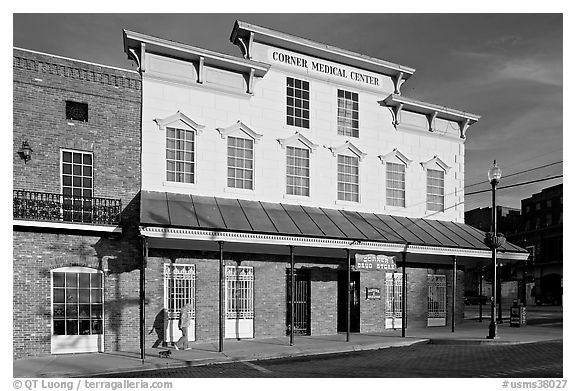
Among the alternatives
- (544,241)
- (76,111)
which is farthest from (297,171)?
(544,241)

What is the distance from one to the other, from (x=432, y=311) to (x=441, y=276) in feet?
5.28

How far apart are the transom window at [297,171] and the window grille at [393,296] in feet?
17.9

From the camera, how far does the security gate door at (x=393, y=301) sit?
22922 mm

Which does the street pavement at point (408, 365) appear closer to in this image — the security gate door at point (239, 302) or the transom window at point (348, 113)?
the security gate door at point (239, 302)

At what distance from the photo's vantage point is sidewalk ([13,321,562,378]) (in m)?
14.2

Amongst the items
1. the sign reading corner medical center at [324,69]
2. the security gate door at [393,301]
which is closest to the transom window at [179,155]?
the sign reading corner medical center at [324,69]

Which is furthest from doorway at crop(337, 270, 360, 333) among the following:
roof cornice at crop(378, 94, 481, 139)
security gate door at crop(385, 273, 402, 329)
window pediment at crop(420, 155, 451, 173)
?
roof cornice at crop(378, 94, 481, 139)

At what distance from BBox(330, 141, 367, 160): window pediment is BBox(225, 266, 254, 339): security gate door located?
5903 mm

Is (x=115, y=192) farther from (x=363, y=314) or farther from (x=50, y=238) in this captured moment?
(x=363, y=314)

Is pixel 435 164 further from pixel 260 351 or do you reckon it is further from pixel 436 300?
pixel 260 351

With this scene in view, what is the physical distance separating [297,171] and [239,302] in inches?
217

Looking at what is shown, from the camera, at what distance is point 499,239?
19.9 metres

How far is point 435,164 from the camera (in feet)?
80.5

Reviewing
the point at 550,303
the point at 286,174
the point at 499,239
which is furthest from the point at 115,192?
the point at 550,303
